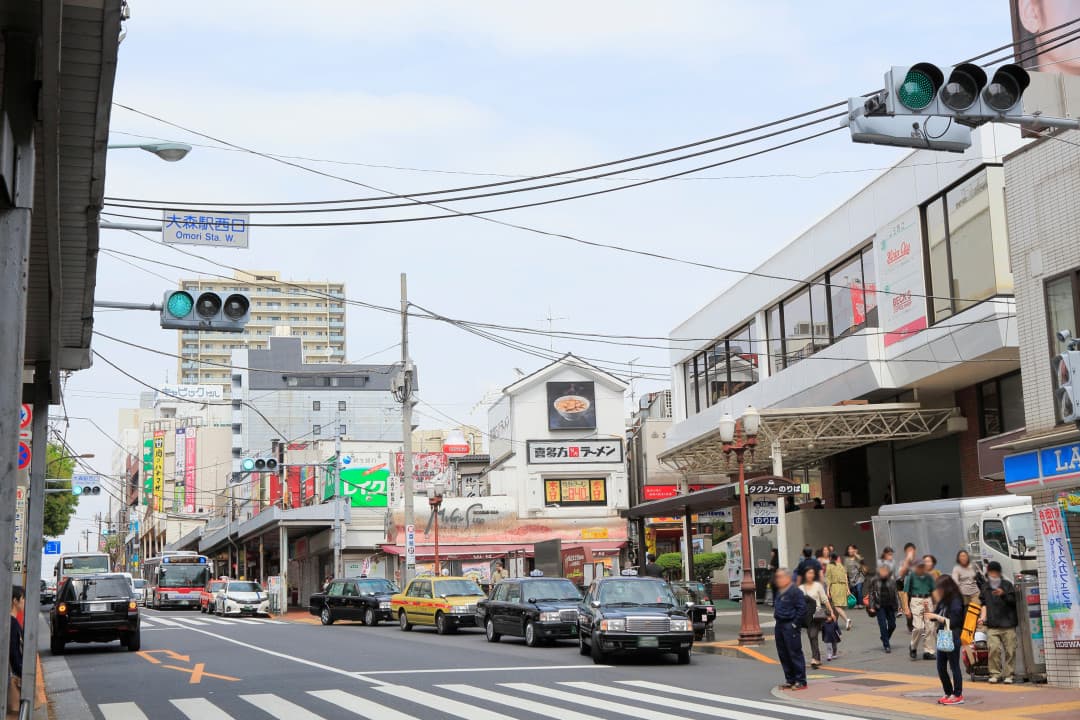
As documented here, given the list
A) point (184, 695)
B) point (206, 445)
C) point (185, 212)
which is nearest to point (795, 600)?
point (184, 695)

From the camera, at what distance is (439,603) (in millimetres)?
31016

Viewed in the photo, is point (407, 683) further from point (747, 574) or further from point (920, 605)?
point (747, 574)

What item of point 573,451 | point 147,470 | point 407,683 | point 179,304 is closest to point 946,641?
point 407,683

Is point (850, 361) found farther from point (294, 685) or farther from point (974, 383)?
point (294, 685)

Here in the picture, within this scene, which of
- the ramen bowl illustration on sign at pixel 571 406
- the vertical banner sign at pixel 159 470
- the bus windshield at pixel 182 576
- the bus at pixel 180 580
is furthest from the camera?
the vertical banner sign at pixel 159 470

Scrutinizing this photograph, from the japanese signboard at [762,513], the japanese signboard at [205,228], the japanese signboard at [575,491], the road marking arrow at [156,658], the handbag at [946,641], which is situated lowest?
the road marking arrow at [156,658]

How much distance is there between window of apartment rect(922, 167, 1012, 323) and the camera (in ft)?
91.0

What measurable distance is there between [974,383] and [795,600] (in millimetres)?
17299

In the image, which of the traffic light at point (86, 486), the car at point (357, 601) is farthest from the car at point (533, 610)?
the traffic light at point (86, 486)

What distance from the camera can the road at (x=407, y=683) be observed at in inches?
567

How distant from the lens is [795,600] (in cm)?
1639

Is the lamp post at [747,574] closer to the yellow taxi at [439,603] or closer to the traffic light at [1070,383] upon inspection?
the yellow taxi at [439,603]

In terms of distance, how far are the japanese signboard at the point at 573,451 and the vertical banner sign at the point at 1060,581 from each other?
47068mm

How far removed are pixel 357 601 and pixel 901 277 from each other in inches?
742
